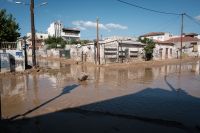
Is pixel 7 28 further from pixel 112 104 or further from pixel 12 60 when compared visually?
pixel 112 104

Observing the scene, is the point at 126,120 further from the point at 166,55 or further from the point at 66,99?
the point at 166,55

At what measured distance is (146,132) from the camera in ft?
19.0

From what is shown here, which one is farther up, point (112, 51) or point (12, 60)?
point (112, 51)

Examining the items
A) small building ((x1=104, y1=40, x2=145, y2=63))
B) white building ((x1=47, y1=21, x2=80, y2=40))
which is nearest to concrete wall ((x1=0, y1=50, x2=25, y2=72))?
small building ((x1=104, y1=40, x2=145, y2=63))

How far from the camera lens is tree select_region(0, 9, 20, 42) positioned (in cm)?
2939

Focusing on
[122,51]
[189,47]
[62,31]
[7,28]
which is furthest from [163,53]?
[62,31]

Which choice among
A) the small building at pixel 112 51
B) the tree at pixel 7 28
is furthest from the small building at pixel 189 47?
the tree at pixel 7 28

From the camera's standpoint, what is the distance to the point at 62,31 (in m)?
78.4

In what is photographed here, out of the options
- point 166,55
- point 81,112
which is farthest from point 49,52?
point 81,112

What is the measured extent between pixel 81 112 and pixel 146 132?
2.67 meters

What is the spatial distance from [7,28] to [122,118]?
2717cm

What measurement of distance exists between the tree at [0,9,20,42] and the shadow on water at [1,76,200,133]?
24732mm

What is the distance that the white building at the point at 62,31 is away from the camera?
77.4m

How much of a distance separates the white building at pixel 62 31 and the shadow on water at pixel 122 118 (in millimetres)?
70346
